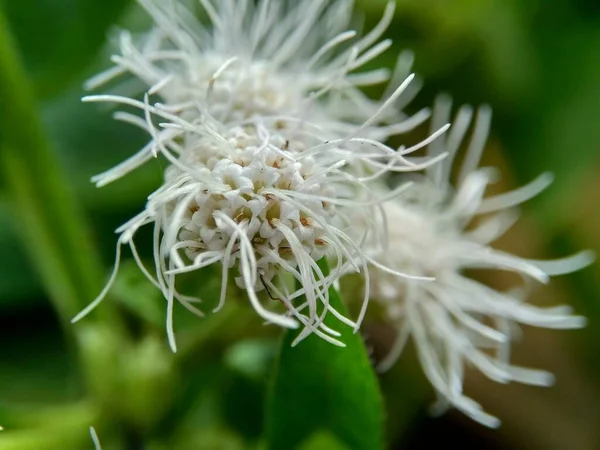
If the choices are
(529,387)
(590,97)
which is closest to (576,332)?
(529,387)

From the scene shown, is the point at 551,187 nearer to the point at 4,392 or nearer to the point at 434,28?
the point at 434,28

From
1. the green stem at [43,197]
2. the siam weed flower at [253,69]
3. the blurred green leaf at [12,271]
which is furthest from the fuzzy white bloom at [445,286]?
the blurred green leaf at [12,271]

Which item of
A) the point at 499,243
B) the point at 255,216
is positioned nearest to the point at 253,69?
the point at 255,216

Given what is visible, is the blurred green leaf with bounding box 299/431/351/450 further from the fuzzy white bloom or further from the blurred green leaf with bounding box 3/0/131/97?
the blurred green leaf with bounding box 3/0/131/97

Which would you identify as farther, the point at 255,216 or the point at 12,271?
the point at 12,271

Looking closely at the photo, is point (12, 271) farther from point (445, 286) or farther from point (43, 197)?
point (445, 286)

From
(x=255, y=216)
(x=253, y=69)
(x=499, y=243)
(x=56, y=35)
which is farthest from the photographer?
(x=499, y=243)

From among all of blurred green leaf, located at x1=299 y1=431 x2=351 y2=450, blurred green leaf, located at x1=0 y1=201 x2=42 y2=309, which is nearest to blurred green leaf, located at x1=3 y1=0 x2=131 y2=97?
blurred green leaf, located at x1=0 y1=201 x2=42 y2=309

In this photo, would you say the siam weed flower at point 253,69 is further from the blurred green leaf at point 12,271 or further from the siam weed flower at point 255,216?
the blurred green leaf at point 12,271
